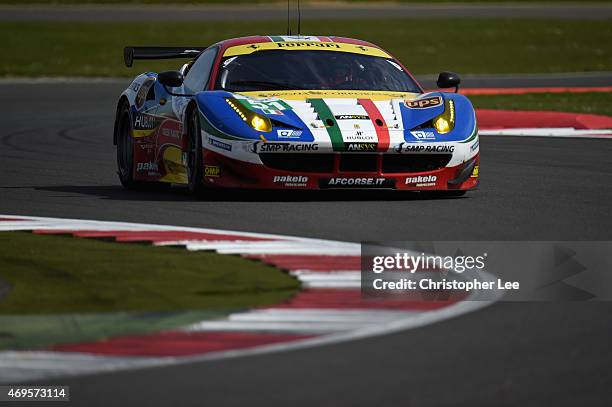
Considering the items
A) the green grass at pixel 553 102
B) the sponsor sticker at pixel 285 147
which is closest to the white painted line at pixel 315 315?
the sponsor sticker at pixel 285 147

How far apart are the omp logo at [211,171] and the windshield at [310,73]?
832 millimetres

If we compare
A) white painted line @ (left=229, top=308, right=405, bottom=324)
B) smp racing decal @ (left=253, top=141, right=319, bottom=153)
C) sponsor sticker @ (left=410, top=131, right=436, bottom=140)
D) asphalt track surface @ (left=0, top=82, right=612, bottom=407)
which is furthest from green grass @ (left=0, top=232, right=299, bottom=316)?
sponsor sticker @ (left=410, top=131, right=436, bottom=140)

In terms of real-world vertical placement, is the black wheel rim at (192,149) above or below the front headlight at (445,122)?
below

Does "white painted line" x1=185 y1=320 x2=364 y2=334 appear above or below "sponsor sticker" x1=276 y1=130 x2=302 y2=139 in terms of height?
above

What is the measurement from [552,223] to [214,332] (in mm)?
3731

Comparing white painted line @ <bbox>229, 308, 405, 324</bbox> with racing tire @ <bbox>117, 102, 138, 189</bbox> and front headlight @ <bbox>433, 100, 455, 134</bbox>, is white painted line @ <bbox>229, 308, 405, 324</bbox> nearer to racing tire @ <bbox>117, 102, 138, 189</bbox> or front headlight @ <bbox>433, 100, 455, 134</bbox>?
front headlight @ <bbox>433, 100, 455, 134</bbox>

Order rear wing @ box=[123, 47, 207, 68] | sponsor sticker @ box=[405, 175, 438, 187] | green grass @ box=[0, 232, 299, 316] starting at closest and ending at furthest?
green grass @ box=[0, 232, 299, 316], sponsor sticker @ box=[405, 175, 438, 187], rear wing @ box=[123, 47, 207, 68]

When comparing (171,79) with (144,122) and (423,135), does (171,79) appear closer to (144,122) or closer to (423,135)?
(144,122)

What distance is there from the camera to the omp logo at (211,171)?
1050 centimetres

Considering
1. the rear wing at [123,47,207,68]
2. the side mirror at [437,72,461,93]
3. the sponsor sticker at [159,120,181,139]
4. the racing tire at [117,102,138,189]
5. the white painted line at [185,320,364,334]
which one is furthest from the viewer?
the rear wing at [123,47,207,68]

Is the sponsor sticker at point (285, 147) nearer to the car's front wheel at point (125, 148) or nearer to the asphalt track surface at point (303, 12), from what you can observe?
the car's front wheel at point (125, 148)

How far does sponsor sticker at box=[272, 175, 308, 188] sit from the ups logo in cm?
99

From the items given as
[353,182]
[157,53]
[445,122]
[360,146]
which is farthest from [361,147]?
[157,53]

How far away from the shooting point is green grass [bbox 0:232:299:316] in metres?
6.40
